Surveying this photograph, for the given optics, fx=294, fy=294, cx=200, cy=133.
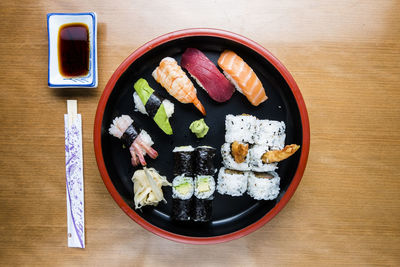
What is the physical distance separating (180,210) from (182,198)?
0.08m

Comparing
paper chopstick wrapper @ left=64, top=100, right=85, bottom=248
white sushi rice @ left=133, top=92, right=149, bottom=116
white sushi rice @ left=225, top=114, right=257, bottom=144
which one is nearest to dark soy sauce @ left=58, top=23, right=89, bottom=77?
paper chopstick wrapper @ left=64, top=100, right=85, bottom=248

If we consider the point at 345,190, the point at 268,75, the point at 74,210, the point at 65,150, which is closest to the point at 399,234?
the point at 345,190

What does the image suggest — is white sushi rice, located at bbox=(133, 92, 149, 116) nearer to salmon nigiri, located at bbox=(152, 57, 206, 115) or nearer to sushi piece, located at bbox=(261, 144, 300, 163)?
salmon nigiri, located at bbox=(152, 57, 206, 115)

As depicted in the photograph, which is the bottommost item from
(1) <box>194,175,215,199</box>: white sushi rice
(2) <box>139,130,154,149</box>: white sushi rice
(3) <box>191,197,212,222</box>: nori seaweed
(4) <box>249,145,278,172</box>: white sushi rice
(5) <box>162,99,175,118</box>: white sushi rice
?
(3) <box>191,197,212,222</box>: nori seaweed

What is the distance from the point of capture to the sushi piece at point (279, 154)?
5.46 feet

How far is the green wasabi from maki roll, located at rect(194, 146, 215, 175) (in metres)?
0.09

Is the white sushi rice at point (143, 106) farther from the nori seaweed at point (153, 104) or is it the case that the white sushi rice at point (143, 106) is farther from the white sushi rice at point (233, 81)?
the white sushi rice at point (233, 81)

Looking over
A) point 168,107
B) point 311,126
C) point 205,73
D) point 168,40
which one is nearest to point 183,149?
point 168,107

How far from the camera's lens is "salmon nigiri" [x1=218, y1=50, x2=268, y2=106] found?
72.7 inches

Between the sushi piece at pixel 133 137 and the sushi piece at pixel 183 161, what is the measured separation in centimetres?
15

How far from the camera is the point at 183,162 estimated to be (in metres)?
1.86

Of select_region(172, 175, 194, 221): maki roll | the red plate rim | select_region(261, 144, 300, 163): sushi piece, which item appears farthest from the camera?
select_region(172, 175, 194, 221): maki roll

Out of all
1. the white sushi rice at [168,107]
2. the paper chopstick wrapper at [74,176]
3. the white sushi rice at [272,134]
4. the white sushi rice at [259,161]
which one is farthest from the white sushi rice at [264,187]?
the paper chopstick wrapper at [74,176]

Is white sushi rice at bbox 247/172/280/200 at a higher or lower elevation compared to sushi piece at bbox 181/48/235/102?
lower
